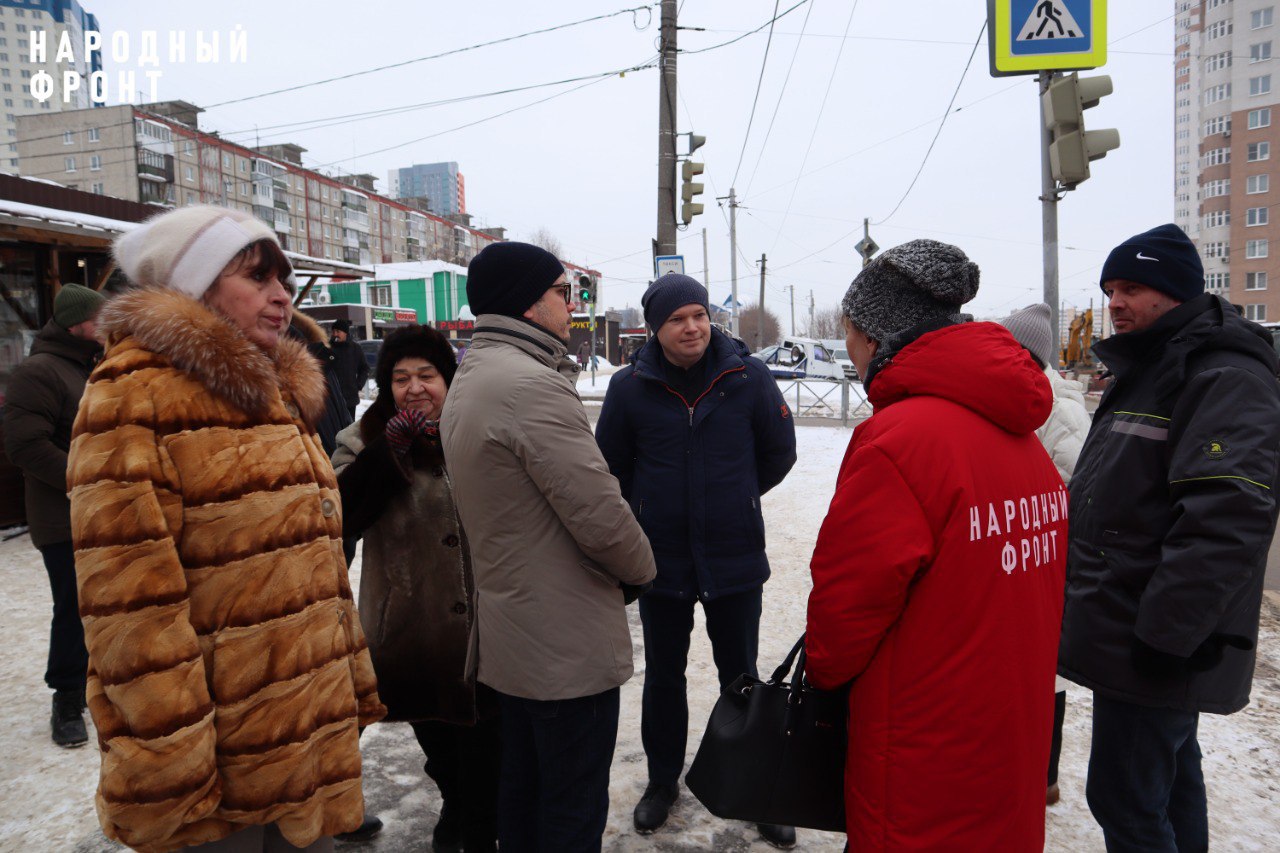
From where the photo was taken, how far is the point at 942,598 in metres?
1.53

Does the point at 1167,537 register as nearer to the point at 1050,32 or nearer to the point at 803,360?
the point at 1050,32

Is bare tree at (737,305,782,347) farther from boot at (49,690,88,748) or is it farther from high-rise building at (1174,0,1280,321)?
boot at (49,690,88,748)

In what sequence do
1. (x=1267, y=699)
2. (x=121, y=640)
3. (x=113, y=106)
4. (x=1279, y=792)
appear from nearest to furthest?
1. (x=121, y=640)
2. (x=1279, y=792)
3. (x=1267, y=699)
4. (x=113, y=106)

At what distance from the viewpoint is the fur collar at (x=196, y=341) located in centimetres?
150

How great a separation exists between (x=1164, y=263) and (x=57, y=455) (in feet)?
15.0

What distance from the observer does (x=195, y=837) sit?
4.93 ft

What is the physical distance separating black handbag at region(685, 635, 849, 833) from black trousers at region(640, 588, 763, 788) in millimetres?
1147

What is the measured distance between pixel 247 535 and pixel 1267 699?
4666mm

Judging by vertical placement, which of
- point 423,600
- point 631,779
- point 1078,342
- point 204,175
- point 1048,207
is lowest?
point 631,779

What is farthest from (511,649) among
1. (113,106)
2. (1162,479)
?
(113,106)

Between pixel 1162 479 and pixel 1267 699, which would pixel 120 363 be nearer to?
pixel 1162 479

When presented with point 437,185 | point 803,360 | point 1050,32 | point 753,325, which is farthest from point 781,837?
point 437,185

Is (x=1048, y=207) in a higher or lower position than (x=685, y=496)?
higher

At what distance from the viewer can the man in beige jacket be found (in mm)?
1923
